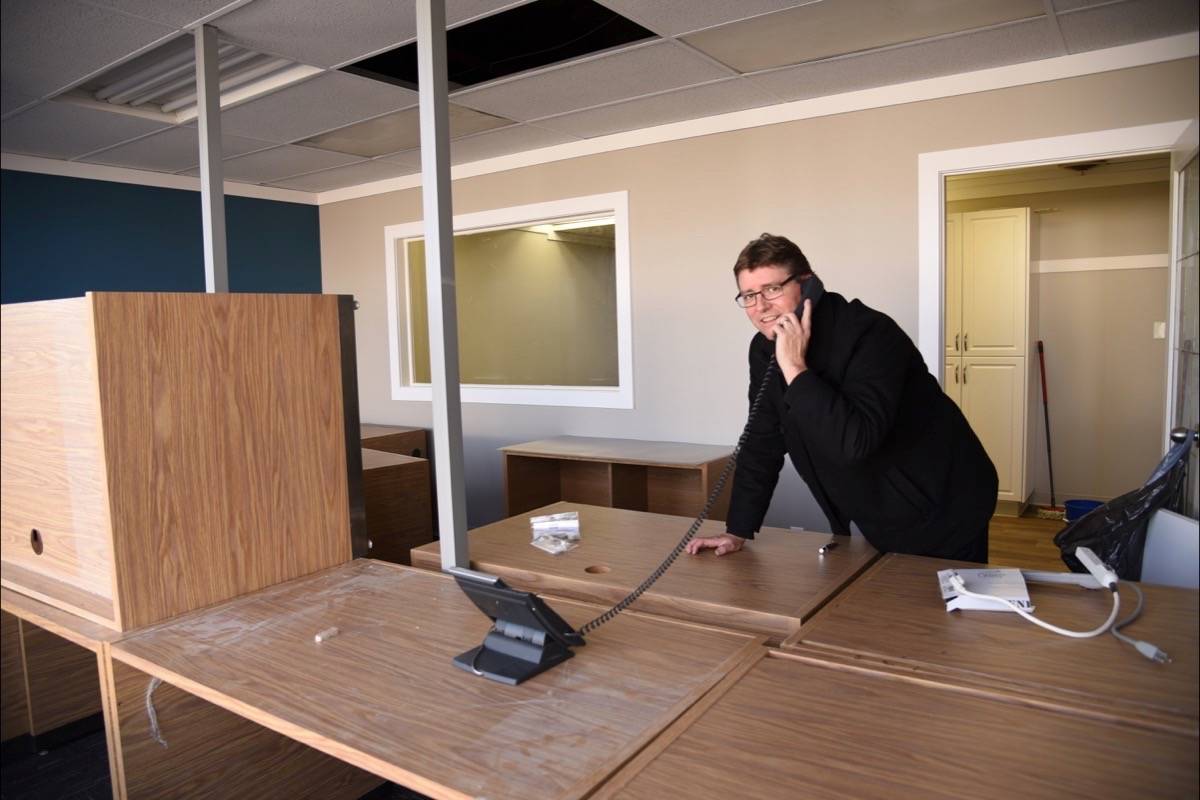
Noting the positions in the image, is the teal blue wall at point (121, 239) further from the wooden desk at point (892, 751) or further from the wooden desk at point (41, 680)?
the wooden desk at point (892, 751)

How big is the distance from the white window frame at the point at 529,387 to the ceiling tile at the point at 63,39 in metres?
1.55

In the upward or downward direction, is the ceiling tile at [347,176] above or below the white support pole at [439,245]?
above

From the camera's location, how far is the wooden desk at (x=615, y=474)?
3889 millimetres

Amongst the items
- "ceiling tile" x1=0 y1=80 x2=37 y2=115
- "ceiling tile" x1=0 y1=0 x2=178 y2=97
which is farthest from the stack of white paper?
"ceiling tile" x1=0 y1=80 x2=37 y2=115

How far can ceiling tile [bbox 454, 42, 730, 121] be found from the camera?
313 centimetres

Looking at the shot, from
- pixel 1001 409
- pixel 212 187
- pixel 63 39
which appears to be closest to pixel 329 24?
pixel 212 187

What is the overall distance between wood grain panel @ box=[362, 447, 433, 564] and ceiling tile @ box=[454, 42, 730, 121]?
1.66 meters

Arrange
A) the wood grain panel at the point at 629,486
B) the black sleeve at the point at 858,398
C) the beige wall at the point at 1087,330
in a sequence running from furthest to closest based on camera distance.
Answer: the beige wall at the point at 1087,330 → the wood grain panel at the point at 629,486 → the black sleeve at the point at 858,398

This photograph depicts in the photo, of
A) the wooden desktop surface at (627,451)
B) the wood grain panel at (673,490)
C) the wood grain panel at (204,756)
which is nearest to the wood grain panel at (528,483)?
the wooden desktop surface at (627,451)

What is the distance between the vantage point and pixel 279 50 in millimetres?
2973

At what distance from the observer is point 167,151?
14.6 feet

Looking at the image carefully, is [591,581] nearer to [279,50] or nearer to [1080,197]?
[279,50]

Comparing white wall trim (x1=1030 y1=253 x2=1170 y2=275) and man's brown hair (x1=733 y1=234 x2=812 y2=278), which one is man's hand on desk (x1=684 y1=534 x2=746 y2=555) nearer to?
man's brown hair (x1=733 y1=234 x2=812 y2=278)

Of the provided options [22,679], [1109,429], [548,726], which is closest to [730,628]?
[548,726]
